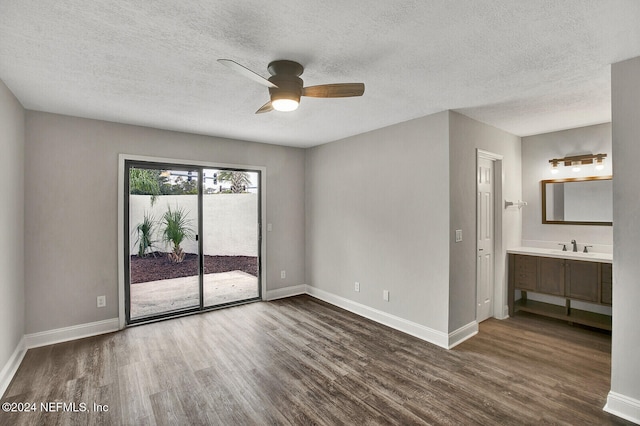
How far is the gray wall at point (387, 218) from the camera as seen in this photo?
3.38 meters

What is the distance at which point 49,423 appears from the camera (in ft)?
6.98

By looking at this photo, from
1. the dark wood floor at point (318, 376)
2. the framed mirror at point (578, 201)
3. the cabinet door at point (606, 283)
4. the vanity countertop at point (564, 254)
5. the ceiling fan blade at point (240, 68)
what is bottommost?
the dark wood floor at point (318, 376)

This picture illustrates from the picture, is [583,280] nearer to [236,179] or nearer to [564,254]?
[564,254]

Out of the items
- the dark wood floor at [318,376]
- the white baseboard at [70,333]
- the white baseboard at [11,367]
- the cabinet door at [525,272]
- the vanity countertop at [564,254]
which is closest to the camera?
the dark wood floor at [318,376]

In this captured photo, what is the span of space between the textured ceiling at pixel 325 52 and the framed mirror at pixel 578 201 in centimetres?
109

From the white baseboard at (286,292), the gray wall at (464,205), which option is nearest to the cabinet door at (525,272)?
the gray wall at (464,205)

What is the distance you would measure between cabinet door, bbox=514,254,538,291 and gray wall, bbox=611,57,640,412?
75.1 inches

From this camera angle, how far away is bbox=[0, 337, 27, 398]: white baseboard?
2.47m

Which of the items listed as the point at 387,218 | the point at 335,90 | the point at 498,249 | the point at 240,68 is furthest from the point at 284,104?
the point at 498,249

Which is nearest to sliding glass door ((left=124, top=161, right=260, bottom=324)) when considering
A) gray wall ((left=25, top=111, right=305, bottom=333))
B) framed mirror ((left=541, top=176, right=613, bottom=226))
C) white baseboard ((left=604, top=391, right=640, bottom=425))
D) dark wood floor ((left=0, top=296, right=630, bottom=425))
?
gray wall ((left=25, top=111, right=305, bottom=333))

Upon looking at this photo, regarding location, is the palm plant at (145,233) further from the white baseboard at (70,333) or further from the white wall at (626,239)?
the white wall at (626,239)

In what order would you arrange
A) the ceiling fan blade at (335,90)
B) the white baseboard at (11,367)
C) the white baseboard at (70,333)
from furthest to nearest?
the white baseboard at (70,333) < the white baseboard at (11,367) < the ceiling fan blade at (335,90)

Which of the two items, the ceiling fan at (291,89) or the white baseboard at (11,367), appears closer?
the ceiling fan at (291,89)

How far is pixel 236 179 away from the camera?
15.4 ft
